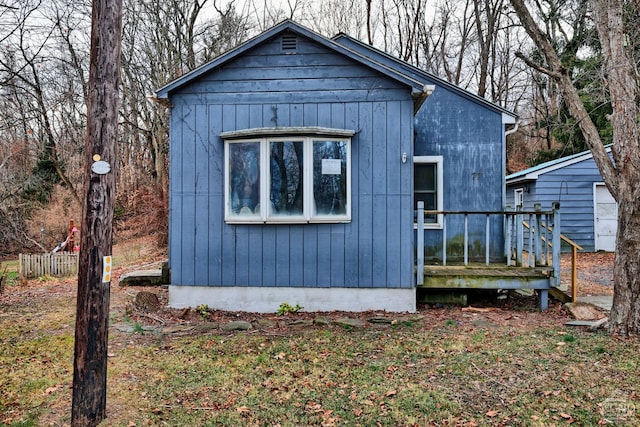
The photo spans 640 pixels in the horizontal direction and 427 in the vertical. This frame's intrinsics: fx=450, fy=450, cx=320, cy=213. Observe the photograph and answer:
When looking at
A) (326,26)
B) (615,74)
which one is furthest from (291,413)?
(326,26)

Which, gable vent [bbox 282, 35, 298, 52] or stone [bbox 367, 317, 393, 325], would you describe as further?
gable vent [bbox 282, 35, 298, 52]

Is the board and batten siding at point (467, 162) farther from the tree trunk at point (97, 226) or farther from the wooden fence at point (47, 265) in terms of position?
the wooden fence at point (47, 265)

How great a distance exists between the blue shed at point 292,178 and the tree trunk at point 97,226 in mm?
3283

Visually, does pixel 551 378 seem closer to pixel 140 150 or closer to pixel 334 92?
pixel 334 92

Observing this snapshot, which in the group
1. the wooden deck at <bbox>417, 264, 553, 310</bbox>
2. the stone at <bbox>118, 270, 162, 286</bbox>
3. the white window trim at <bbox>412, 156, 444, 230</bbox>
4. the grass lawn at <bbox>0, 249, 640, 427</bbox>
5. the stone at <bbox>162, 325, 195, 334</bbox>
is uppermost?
the white window trim at <bbox>412, 156, 444, 230</bbox>

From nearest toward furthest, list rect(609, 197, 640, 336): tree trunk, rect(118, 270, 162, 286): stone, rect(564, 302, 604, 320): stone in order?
rect(609, 197, 640, 336): tree trunk, rect(564, 302, 604, 320): stone, rect(118, 270, 162, 286): stone

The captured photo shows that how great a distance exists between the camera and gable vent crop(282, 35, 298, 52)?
6996mm

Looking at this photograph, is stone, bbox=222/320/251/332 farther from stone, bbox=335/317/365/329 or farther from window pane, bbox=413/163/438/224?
window pane, bbox=413/163/438/224

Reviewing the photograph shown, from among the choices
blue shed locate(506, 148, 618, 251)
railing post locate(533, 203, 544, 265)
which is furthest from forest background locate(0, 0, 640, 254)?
railing post locate(533, 203, 544, 265)

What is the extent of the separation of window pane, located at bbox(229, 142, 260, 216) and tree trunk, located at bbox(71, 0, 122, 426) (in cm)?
330

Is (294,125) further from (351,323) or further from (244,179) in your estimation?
(351,323)

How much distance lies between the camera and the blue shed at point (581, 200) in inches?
592

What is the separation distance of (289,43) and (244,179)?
7.35ft

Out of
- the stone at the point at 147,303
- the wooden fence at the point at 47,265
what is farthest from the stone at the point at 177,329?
the wooden fence at the point at 47,265
